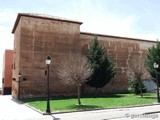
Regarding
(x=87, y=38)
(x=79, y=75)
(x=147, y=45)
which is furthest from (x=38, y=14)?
(x=147, y=45)

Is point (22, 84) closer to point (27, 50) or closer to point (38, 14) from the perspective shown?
point (27, 50)

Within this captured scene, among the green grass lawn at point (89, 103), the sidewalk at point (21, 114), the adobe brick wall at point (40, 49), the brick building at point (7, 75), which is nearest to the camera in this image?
the sidewalk at point (21, 114)

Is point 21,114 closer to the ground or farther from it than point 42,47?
closer to the ground

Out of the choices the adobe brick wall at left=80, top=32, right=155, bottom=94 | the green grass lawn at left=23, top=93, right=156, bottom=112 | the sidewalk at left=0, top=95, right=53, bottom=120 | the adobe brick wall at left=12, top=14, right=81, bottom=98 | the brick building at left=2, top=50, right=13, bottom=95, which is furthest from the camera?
the brick building at left=2, top=50, right=13, bottom=95

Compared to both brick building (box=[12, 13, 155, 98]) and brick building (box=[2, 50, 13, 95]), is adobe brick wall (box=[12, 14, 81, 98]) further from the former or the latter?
brick building (box=[2, 50, 13, 95])

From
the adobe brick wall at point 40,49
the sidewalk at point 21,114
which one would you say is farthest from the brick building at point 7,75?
the sidewalk at point 21,114

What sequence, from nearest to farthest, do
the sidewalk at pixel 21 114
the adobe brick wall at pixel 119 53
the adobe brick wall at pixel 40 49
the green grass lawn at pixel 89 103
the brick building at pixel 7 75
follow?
the sidewalk at pixel 21 114
the green grass lawn at pixel 89 103
the adobe brick wall at pixel 40 49
the adobe brick wall at pixel 119 53
the brick building at pixel 7 75

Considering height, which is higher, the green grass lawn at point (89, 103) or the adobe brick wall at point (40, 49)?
the adobe brick wall at point (40, 49)

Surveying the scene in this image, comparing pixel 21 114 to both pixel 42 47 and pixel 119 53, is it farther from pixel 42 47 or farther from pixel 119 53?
pixel 119 53

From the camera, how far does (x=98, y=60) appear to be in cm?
2808

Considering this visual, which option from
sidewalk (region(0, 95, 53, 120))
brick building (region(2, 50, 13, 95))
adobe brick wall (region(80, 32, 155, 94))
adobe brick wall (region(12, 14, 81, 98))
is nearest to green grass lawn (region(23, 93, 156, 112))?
sidewalk (region(0, 95, 53, 120))

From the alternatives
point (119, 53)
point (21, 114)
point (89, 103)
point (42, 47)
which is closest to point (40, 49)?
point (42, 47)

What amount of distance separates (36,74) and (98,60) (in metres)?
7.35

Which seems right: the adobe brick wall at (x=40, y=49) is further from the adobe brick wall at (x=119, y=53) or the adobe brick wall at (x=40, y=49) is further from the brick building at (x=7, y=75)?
the brick building at (x=7, y=75)
